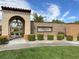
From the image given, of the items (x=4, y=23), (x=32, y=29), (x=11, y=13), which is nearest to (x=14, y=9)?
(x=11, y=13)

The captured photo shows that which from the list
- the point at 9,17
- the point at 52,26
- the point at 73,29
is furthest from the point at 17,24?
the point at 73,29

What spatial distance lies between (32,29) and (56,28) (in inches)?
230

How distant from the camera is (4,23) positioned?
22812 mm

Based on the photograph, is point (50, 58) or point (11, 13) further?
point (11, 13)

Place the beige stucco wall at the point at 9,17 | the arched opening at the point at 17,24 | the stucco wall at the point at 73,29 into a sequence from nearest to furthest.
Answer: the beige stucco wall at the point at 9,17, the arched opening at the point at 17,24, the stucco wall at the point at 73,29

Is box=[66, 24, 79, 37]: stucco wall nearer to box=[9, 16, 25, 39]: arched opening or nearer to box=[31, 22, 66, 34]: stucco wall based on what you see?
box=[31, 22, 66, 34]: stucco wall

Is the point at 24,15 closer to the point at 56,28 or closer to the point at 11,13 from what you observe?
the point at 11,13

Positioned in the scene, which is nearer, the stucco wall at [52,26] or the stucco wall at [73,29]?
the stucco wall at [52,26]

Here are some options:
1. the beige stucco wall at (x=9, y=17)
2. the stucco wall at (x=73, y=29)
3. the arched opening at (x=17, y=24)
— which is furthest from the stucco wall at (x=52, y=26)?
the beige stucco wall at (x=9, y=17)

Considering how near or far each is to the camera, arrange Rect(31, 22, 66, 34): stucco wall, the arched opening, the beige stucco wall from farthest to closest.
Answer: Rect(31, 22, 66, 34): stucco wall < the arched opening < the beige stucco wall

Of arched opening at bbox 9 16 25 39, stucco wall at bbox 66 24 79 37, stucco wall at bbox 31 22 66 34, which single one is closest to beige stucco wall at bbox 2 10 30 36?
arched opening at bbox 9 16 25 39

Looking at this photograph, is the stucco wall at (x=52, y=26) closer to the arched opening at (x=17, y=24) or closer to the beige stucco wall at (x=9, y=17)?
the arched opening at (x=17, y=24)

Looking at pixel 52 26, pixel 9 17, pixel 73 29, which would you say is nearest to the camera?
pixel 9 17

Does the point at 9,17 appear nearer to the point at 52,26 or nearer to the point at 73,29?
the point at 52,26
